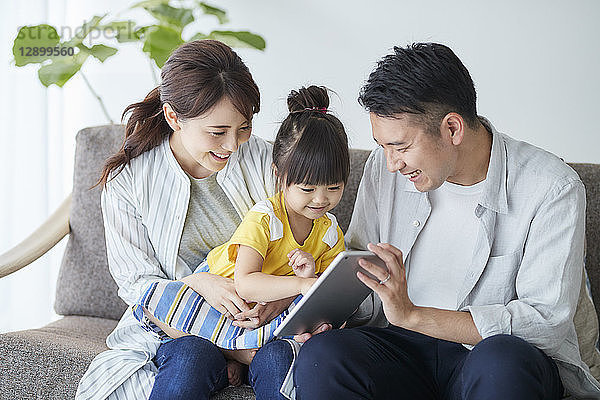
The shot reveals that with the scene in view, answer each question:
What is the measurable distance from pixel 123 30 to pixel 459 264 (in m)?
1.53

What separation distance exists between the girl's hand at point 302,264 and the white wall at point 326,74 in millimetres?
1094

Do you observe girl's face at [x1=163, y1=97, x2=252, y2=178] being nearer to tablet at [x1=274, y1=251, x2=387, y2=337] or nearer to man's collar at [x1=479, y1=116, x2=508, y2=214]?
tablet at [x1=274, y1=251, x2=387, y2=337]

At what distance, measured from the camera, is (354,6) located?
2.55 metres

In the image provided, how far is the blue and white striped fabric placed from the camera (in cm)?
155

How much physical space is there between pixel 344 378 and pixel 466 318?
266 mm

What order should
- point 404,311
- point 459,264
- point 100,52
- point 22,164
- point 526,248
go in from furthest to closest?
point 22,164, point 100,52, point 459,264, point 526,248, point 404,311

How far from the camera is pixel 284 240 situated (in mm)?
1604

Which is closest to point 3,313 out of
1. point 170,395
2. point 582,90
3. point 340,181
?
point 170,395

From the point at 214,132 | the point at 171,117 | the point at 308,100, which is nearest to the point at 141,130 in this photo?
the point at 171,117

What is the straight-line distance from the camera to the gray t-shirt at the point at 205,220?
175cm

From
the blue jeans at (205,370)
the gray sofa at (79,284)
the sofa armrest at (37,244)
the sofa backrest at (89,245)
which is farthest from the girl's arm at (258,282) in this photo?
the sofa armrest at (37,244)

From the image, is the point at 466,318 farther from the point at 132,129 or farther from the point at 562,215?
the point at 132,129

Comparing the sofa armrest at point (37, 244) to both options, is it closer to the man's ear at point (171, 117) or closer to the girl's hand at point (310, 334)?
the man's ear at point (171, 117)

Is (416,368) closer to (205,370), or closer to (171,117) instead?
(205,370)
